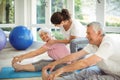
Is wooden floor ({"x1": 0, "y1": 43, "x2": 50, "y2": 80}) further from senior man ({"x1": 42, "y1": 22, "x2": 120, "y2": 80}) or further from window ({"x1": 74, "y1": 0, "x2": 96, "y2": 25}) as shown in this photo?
senior man ({"x1": 42, "y1": 22, "x2": 120, "y2": 80})

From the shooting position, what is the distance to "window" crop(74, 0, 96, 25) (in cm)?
580

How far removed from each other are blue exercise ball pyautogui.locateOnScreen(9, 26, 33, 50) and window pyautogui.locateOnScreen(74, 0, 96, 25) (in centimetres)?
138

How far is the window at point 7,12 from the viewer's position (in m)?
6.29

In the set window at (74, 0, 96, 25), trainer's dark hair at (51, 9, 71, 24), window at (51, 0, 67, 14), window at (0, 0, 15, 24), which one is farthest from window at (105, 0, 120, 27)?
window at (0, 0, 15, 24)

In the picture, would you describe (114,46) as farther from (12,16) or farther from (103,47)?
(12,16)

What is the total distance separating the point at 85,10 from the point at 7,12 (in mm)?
2160

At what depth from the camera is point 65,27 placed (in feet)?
12.0

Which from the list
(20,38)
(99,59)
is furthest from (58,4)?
(99,59)

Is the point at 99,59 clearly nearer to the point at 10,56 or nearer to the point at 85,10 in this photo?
the point at 10,56

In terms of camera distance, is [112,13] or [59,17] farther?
[112,13]

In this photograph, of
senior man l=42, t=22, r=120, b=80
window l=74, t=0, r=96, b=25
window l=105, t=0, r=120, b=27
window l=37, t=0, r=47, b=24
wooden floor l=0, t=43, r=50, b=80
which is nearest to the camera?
senior man l=42, t=22, r=120, b=80

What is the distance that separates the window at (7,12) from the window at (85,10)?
1.79 m

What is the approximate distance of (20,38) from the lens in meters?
5.66

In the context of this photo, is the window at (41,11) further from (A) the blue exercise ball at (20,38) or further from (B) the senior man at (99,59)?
(B) the senior man at (99,59)
